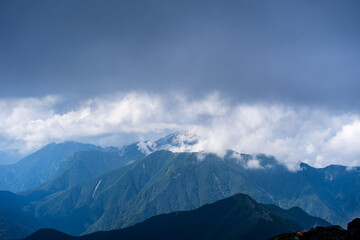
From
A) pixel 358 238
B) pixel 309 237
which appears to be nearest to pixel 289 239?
pixel 309 237

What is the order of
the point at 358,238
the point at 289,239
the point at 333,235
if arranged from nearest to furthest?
the point at 358,238, the point at 333,235, the point at 289,239

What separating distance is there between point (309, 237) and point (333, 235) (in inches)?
309

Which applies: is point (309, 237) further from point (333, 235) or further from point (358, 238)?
point (358, 238)

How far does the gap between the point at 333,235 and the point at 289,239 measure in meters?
19.2

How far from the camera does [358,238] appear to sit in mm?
62031

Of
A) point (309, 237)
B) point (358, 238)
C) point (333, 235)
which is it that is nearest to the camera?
point (358, 238)

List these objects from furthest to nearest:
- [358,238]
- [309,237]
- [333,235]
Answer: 1. [309,237]
2. [333,235]
3. [358,238]

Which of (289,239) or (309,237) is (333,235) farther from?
(289,239)

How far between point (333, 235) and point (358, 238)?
1105 cm

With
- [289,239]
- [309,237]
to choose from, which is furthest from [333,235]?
[289,239]

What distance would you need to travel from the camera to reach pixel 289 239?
89.3 meters

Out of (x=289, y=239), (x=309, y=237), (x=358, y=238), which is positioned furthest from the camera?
(x=289, y=239)

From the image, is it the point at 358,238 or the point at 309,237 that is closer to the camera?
the point at 358,238

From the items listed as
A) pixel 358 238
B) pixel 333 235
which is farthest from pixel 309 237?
pixel 358 238
